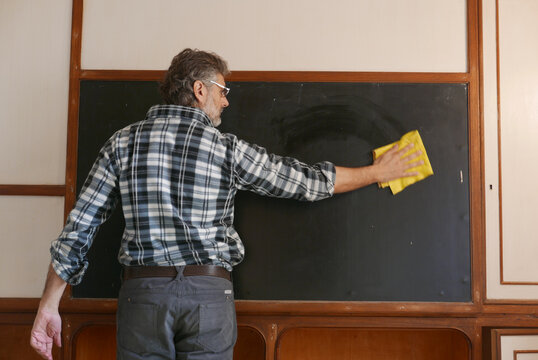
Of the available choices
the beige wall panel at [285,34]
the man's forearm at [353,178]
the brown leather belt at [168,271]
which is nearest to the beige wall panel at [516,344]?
the man's forearm at [353,178]

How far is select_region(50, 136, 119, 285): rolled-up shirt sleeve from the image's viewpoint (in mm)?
1491

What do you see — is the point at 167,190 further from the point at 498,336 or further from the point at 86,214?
the point at 498,336

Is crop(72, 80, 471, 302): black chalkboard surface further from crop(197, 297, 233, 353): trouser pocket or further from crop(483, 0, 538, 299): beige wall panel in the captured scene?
crop(197, 297, 233, 353): trouser pocket

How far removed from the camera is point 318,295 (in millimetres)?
1963

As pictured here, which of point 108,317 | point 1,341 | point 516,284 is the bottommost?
point 1,341

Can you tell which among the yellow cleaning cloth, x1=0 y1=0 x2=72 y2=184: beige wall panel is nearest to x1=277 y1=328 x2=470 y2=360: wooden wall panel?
the yellow cleaning cloth

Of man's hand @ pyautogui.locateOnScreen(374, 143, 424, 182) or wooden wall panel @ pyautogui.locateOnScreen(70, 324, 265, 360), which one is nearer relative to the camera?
man's hand @ pyautogui.locateOnScreen(374, 143, 424, 182)

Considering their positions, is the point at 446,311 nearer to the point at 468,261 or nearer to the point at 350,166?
the point at 468,261

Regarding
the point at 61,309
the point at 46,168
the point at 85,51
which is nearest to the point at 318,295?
the point at 61,309

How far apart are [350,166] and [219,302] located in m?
0.84

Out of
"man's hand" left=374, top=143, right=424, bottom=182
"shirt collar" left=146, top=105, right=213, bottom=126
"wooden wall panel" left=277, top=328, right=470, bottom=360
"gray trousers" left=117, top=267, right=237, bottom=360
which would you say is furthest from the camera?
"wooden wall panel" left=277, top=328, right=470, bottom=360

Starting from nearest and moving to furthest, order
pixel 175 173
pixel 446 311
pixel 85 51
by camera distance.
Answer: pixel 175 173 < pixel 446 311 < pixel 85 51

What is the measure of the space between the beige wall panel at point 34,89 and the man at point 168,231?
25.7 inches

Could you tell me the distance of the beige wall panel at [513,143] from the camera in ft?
6.51
